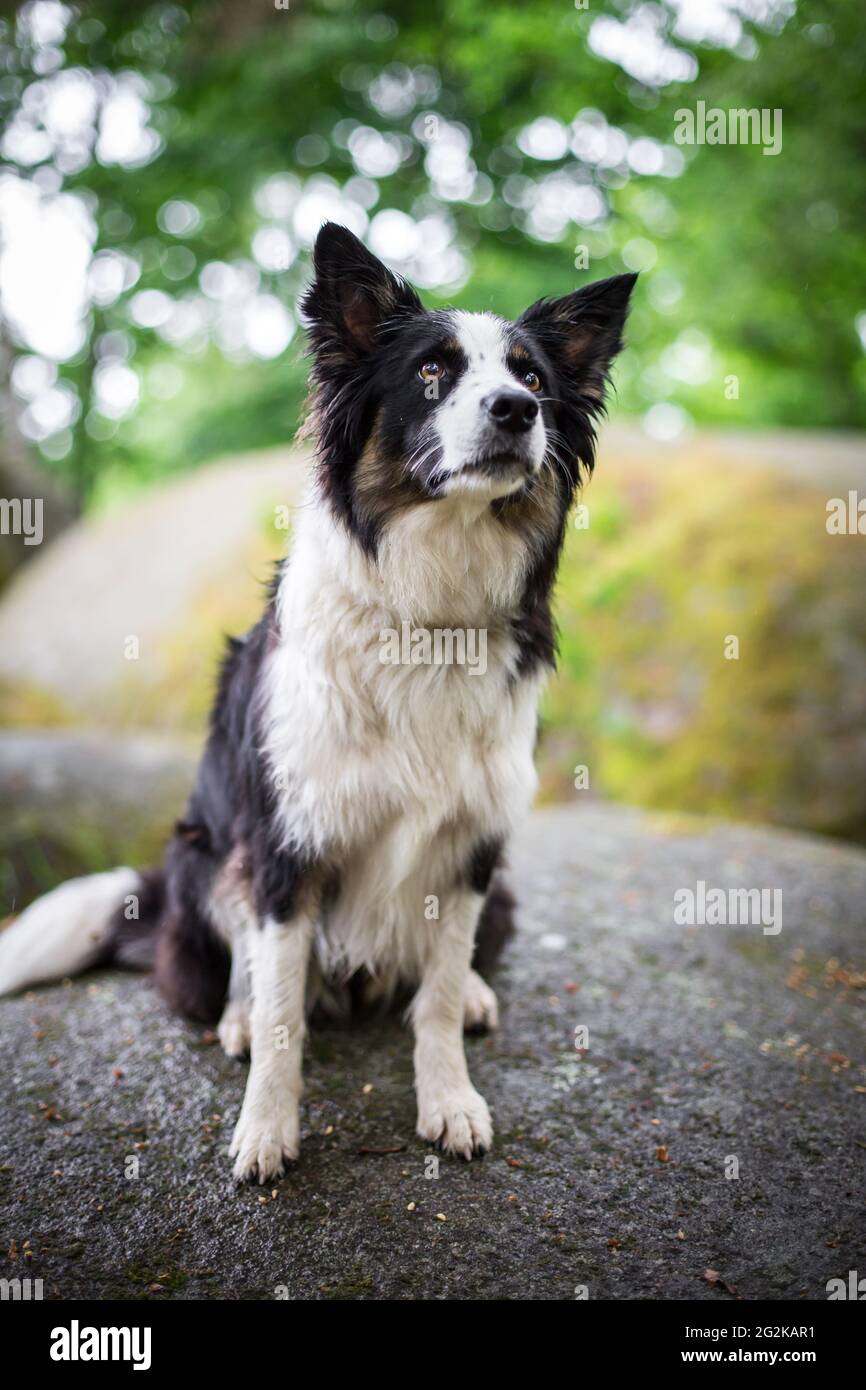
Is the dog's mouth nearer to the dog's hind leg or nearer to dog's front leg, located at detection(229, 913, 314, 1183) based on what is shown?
dog's front leg, located at detection(229, 913, 314, 1183)

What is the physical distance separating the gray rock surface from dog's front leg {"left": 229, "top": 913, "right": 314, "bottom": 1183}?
9 centimetres

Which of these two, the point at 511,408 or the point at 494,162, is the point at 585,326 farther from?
the point at 494,162

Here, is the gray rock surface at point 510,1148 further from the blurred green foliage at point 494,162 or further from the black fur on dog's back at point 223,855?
the blurred green foliage at point 494,162

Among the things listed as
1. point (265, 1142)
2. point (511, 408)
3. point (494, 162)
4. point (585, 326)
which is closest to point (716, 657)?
point (585, 326)

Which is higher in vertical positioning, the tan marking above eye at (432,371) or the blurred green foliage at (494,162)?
the blurred green foliage at (494,162)

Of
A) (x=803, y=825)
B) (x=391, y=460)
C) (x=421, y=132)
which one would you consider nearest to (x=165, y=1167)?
(x=391, y=460)

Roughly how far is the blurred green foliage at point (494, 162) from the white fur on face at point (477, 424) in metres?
4.83

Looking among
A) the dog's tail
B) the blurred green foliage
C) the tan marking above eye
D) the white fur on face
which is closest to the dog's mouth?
the white fur on face

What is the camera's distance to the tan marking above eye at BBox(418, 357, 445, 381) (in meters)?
2.63

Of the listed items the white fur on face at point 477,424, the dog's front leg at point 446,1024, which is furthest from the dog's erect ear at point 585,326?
the dog's front leg at point 446,1024

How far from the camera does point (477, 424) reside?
2.46m

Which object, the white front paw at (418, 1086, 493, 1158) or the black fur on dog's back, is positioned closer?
the white front paw at (418, 1086, 493, 1158)

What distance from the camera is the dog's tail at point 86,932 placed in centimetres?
369

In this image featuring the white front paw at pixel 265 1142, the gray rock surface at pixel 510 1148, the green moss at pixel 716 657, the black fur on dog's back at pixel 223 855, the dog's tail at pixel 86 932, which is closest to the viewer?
the gray rock surface at pixel 510 1148
